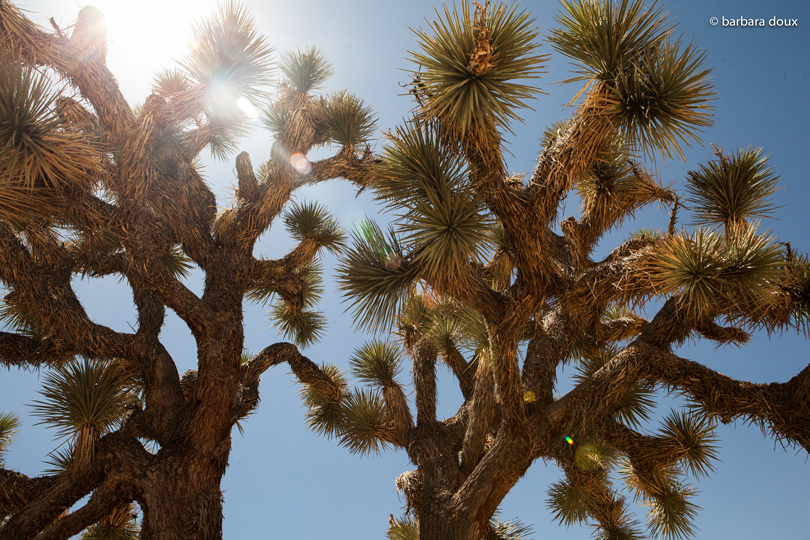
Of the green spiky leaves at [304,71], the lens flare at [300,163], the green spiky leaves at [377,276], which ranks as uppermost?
the green spiky leaves at [304,71]

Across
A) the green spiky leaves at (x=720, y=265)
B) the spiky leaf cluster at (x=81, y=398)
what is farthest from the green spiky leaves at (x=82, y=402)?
the green spiky leaves at (x=720, y=265)

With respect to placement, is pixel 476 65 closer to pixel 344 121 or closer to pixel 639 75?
pixel 639 75

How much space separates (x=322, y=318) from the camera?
8.27 m

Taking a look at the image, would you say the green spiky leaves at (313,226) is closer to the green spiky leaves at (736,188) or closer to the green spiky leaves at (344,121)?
the green spiky leaves at (344,121)

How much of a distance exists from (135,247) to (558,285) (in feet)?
12.4

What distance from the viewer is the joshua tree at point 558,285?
372 cm

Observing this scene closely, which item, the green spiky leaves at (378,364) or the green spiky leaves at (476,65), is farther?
the green spiky leaves at (378,364)

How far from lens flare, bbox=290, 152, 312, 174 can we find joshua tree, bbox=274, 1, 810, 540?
2027 millimetres

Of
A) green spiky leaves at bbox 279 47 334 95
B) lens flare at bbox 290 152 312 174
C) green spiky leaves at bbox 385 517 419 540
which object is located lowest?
green spiky leaves at bbox 385 517 419 540

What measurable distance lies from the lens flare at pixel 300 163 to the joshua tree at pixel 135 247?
0.03 meters

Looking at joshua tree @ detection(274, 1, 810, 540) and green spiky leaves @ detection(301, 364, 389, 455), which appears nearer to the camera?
joshua tree @ detection(274, 1, 810, 540)

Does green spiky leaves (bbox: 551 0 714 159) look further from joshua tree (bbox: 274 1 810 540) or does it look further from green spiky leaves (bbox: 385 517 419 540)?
green spiky leaves (bbox: 385 517 419 540)

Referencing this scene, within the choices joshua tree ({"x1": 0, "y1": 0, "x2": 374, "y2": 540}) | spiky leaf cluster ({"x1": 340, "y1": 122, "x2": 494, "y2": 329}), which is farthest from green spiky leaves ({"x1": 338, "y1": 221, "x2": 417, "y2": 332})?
joshua tree ({"x1": 0, "y1": 0, "x2": 374, "y2": 540})

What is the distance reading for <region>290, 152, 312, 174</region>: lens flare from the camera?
6.10 metres
